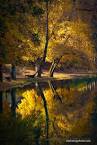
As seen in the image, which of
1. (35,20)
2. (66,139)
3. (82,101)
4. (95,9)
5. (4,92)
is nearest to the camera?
(66,139)

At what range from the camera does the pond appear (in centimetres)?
1902

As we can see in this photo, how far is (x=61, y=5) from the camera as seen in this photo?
5709 cm

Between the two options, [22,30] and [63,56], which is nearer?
[22,30]

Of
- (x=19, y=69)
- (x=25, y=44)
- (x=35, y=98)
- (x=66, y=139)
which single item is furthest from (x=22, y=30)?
(x=66, y=139)

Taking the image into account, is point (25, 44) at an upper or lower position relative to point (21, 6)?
lower

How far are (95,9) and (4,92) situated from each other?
159ft

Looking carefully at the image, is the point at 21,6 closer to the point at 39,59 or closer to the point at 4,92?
the point at 4,92

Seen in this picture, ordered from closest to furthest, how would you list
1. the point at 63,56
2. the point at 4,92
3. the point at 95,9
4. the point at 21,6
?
the point at 4,92
the point at 21,6
the point at 63,56
the point at 95,9

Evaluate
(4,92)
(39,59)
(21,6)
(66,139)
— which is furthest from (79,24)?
(66,139)

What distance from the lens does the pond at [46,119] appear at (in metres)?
19.0

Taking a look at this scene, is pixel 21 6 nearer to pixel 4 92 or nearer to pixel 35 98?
pixel 4 92

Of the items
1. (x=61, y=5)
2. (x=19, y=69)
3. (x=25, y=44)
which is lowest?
(x=19, y=69)

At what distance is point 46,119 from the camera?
954 inches

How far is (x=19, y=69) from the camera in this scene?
6294 cm
